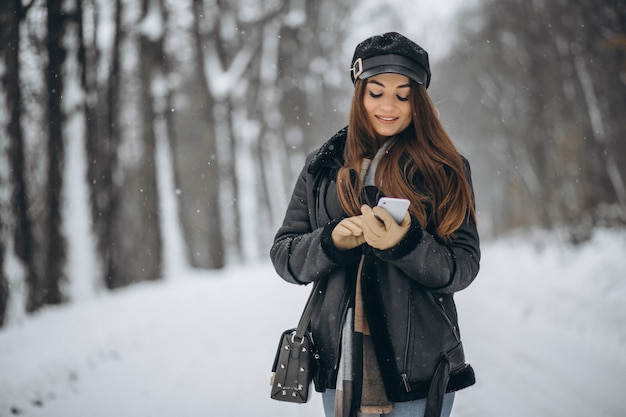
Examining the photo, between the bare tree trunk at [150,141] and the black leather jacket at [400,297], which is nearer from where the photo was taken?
the black leather jacket at [400,297]

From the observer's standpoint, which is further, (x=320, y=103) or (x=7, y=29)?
(x=320, y=103)

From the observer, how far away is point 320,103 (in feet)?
67.1

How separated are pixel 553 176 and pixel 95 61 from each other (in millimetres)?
13768

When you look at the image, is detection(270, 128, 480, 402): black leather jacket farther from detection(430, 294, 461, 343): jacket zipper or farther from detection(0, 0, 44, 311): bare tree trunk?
detection(0, 0, 44, 311): bare tree trunk

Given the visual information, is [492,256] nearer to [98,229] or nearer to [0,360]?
[98,229]

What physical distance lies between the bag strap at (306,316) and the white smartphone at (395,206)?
0.48 m

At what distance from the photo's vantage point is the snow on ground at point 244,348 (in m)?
5.00

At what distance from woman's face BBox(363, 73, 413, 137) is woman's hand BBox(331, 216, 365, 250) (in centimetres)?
46

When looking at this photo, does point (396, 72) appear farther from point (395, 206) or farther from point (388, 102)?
point (395, 206)

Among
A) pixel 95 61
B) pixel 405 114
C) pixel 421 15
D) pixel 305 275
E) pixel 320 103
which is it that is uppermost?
pixel 421 15

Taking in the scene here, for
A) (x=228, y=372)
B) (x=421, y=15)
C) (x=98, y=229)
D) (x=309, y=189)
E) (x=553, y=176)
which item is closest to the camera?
(x=309, y=189)

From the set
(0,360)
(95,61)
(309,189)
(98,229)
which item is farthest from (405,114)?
(98,229)

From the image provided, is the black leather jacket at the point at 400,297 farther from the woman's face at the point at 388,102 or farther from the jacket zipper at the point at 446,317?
the woman's face at the point at 388,102

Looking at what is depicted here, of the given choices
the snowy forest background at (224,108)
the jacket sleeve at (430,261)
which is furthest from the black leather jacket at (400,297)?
the snowy forest background at (224,108)
